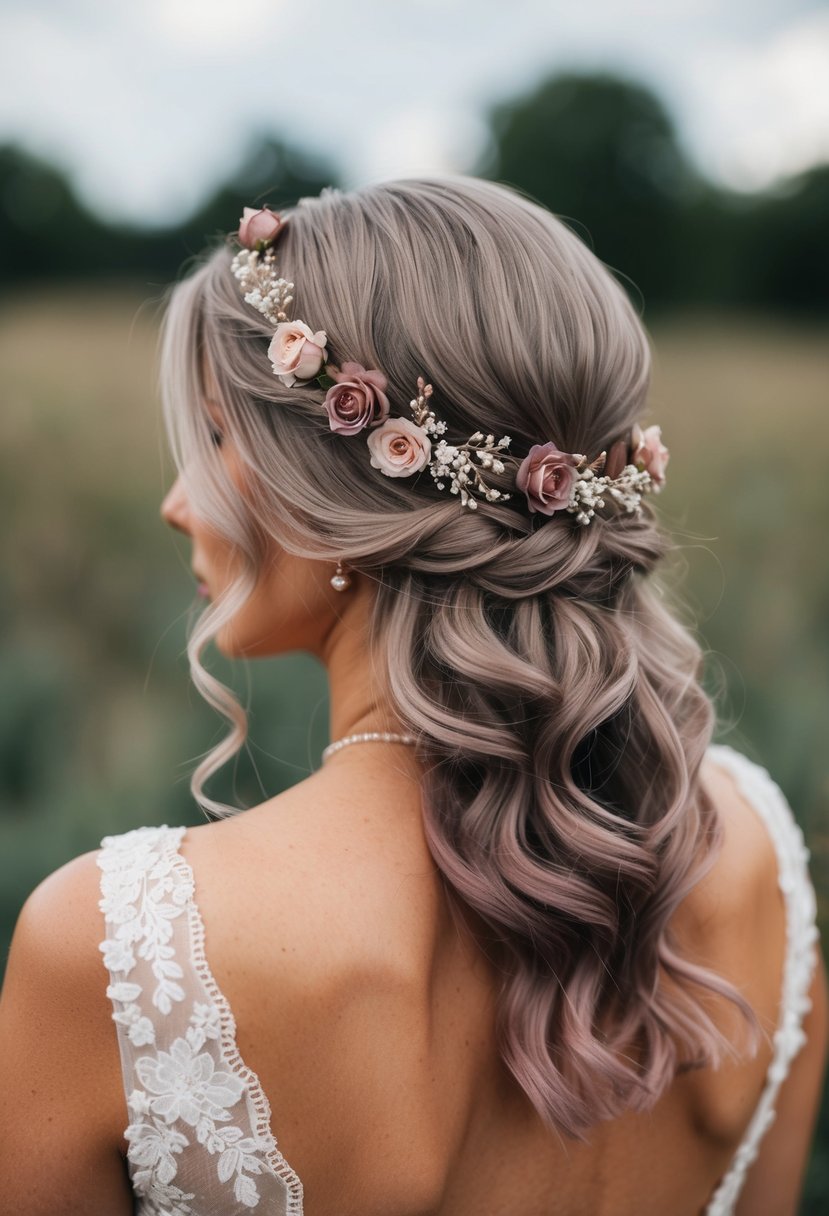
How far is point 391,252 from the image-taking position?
1638 mm

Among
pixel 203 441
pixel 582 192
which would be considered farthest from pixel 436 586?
pixel 582 192

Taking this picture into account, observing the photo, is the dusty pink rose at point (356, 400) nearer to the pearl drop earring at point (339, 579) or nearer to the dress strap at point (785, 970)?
the pearl drop earring at point (339, 579)

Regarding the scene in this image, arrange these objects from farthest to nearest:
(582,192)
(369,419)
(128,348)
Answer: (582,192), (128,348), (369,419)

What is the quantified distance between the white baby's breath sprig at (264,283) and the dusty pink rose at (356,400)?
21 cm

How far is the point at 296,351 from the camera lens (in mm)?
1627

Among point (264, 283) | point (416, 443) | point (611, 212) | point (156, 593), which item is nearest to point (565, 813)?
point (416, 443)

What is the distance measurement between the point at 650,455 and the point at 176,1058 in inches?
50.8

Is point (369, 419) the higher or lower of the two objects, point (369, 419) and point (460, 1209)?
the higher

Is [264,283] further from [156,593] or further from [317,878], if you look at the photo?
[156,593]

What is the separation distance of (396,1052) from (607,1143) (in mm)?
554

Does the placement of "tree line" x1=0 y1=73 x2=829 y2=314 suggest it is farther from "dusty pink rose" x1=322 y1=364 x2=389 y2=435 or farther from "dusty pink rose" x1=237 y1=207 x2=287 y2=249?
"dusty pink rose" x1=322 y1=364 x2=389 y2=435

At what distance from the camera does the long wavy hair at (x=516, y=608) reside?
1583 mm

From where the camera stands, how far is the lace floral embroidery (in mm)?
1352

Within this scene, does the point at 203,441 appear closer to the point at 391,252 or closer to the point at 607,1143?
the point at 391,252
